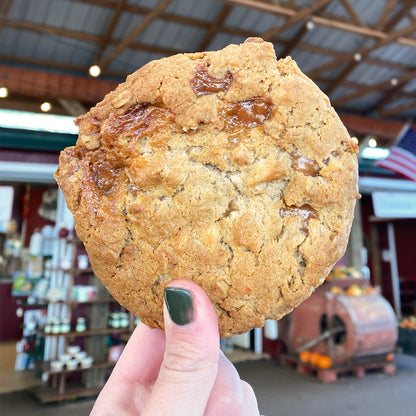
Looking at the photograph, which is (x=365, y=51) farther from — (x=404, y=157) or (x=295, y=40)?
(x=404, y=157)

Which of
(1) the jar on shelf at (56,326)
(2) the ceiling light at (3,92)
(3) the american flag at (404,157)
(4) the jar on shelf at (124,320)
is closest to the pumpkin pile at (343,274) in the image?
(3) the american flag at (404,157)

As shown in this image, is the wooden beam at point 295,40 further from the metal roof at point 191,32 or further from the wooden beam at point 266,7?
the wooden beam at point 266,7

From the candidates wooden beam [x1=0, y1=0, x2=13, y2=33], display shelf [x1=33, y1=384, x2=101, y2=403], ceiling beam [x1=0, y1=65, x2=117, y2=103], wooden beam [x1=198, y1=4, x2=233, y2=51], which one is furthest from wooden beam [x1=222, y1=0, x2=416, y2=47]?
display shelf [x1=33, y1=384, x2=101, y2=403]

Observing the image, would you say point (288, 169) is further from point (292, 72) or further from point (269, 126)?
point (292, 72)

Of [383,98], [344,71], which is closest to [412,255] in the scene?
[383,98]

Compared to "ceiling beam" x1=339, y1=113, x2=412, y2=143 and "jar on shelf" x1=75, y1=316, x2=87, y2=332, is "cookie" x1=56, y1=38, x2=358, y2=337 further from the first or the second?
"ceiling beam" x1=339, y1=113, x2=412, y2=143

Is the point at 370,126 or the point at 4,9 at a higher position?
the point at 4,9

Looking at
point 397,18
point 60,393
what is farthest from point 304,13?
point 60,393
